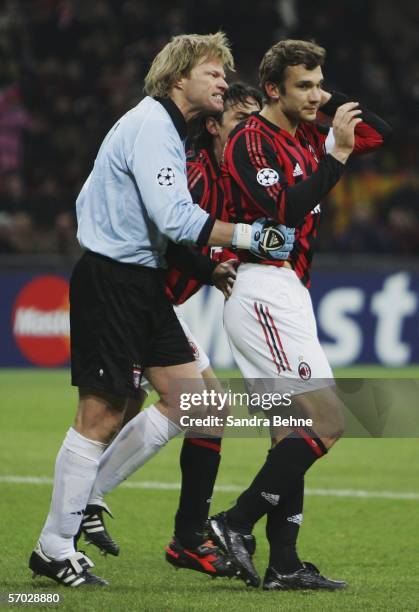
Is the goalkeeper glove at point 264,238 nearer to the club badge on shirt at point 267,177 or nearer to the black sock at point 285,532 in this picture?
the club badge on shirt at point 267,177

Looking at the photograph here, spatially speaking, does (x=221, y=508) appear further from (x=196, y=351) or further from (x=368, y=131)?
(x=368, y=131)

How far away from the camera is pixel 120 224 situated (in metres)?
5.36

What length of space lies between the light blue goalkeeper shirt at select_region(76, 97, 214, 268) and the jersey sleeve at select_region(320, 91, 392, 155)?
807 mm

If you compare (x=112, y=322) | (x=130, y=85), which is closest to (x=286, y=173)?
(x=112, y=322)

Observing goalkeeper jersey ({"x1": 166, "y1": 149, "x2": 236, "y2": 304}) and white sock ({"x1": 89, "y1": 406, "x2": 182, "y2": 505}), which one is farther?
white sock ({"x1": 89, "y1": 406, "x2": 182, "y2": 505})

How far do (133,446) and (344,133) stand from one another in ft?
5.66

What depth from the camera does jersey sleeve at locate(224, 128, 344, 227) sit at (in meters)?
5.15

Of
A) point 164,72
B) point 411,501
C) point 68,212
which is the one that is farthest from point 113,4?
point 164,72

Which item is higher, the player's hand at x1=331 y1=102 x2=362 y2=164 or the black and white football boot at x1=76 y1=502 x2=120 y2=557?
the player's hand at x1=331 y1=102 x2=362 y2=164

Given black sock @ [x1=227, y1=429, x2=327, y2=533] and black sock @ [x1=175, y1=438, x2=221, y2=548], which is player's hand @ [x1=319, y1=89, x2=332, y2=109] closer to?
black sock @ [x1=227, y1=429, x2=327, y2=533]

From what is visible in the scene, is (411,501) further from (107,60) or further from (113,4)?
(113,4)

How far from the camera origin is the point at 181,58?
5375 mm

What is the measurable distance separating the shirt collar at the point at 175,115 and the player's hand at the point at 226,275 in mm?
565

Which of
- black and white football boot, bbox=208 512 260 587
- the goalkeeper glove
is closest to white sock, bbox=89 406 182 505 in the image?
black and white football boot, bbox=208 512 260 587
